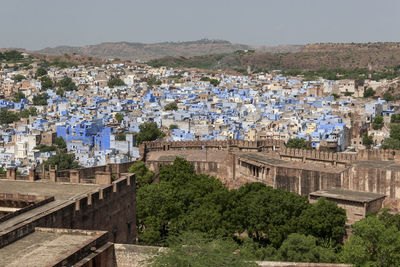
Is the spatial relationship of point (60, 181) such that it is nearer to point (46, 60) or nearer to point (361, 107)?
point (361, 107)

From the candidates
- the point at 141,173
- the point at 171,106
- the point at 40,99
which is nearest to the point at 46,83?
the point at 40,99

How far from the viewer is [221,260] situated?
42.9 feet

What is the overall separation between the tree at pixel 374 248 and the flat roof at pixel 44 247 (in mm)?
8434

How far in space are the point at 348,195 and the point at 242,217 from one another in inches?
178

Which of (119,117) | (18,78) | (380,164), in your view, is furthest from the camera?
(18,78)

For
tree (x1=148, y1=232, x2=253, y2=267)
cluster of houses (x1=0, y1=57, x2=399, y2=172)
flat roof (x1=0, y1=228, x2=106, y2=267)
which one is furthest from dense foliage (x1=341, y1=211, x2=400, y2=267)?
cluster of houses (x1=0, y1=57, x2=399, y2=172)

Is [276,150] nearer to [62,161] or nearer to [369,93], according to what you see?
[62,161]

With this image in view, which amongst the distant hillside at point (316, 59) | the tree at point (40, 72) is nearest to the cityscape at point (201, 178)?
the tree at point (40, 72)

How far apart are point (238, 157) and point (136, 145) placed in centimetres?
1823

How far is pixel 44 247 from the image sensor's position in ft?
43.9

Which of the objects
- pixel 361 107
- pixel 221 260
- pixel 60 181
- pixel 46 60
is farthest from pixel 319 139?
pixel 46 60

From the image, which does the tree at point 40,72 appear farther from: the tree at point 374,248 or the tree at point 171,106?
the tree at point 374,248

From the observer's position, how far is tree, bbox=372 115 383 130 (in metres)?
59.3

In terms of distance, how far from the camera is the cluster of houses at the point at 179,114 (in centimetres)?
5055
